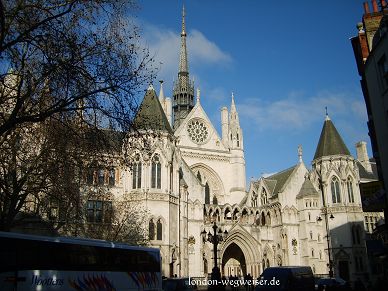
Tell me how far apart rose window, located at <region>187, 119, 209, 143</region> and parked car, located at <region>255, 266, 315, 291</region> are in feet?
121

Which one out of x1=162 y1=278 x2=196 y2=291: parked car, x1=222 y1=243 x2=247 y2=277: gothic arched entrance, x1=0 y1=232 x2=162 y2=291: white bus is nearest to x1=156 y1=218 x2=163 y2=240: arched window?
x1=162 y1=278 x2=196 y2=291: parked car

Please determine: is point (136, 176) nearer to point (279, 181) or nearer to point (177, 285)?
point (177, 285)

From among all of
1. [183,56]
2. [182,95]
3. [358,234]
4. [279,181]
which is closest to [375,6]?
[358,234]

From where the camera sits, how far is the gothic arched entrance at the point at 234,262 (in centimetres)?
4922

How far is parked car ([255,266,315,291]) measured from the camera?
17406 millimetres

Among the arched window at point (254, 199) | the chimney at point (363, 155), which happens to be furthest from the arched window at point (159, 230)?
the chimney at point (363, 155)

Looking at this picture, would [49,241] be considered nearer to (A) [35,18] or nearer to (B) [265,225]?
(A) [35,18]

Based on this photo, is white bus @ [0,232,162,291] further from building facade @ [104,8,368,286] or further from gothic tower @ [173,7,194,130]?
gothic tower @ [173,7,194,130]

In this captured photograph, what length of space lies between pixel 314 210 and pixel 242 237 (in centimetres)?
907

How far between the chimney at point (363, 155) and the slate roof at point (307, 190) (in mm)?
17661

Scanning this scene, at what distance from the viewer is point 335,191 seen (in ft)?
152

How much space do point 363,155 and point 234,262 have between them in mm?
29136

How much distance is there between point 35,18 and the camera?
13.1 m

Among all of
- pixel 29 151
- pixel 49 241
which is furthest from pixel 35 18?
pixel 29 151
